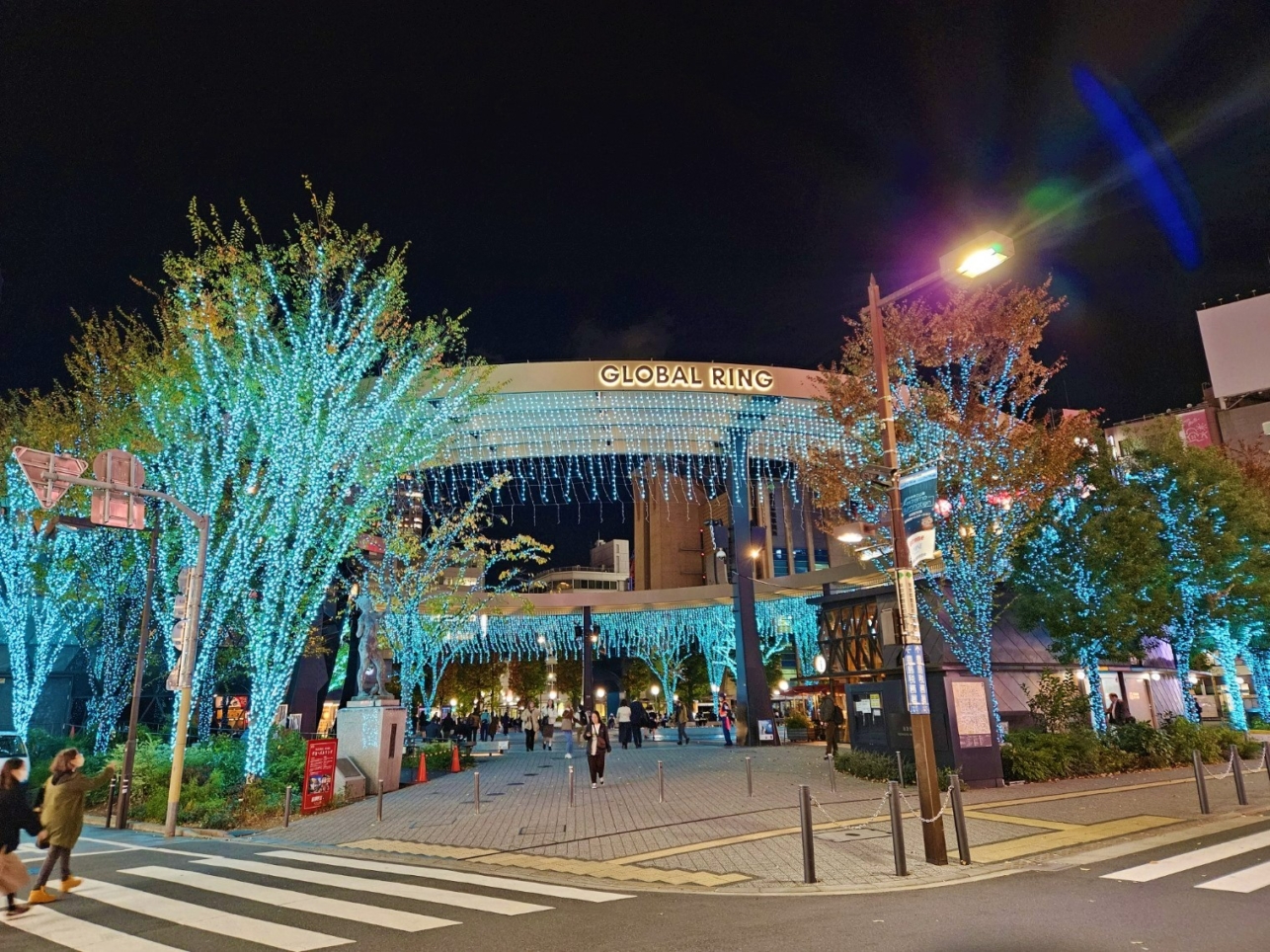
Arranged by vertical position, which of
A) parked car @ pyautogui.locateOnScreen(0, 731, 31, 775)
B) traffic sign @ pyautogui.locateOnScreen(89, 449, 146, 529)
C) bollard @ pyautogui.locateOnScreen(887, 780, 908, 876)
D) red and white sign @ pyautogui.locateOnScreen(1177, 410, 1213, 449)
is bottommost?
bollard @ pyautogui.locateOnScreen(887, 780, 908, 876)

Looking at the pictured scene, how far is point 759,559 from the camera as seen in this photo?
218ft

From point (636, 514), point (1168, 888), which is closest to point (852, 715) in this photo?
point (1168, 888)

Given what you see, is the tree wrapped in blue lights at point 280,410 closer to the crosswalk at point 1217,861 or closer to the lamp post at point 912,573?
the lamp post at point 912,573

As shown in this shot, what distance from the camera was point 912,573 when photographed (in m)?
10.0

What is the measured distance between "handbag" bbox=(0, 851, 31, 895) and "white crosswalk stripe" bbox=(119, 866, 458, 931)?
1.84 m

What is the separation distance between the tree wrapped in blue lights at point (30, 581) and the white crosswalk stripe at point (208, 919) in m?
17.3

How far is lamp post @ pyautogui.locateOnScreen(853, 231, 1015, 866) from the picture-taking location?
877cm

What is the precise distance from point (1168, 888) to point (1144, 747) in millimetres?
14071

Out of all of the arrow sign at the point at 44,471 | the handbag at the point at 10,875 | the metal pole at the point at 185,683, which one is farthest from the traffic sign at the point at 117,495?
the handbag at the point at 10,875

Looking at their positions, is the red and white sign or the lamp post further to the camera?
the red and white sign

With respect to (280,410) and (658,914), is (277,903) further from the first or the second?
(280,410)

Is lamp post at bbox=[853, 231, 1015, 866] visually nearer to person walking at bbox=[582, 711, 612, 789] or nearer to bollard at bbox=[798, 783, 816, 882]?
bollard at bbox=[798, 783, 816, 882]

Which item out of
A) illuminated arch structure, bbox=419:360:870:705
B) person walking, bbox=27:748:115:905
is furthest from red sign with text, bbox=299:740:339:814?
illuminated arch structure, bbox=419:360:870:705

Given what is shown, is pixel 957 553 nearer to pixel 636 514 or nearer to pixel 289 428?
pixel 289 428
